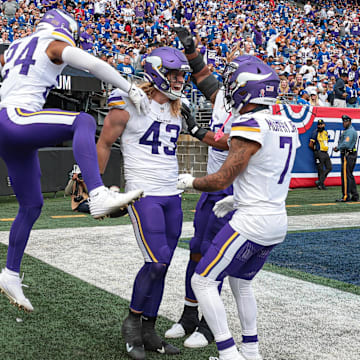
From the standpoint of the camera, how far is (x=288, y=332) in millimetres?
4281

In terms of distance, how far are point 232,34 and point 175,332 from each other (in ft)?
71.2

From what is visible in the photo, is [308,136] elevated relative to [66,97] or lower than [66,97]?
lower

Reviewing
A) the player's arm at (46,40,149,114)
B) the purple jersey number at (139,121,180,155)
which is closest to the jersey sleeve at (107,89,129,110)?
the player's arm at (46,40,149,114)

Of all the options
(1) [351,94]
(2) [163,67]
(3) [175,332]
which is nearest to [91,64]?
(2) [163,67]

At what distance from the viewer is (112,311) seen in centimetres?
478

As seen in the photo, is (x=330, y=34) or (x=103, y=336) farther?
(x=330, y=34)

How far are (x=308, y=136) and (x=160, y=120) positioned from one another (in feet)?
43.7

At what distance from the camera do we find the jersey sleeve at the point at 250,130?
3.28 m

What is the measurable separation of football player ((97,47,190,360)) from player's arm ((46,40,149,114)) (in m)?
0.15

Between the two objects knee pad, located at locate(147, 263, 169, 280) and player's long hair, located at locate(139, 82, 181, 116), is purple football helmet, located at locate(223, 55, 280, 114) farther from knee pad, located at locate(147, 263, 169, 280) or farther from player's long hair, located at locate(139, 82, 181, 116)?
knee pad, located at locate(147, 263, 169, 280)

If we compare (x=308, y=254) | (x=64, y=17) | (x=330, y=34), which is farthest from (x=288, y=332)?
(x=330, y=34)

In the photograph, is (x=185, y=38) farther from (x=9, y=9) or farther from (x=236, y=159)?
(x=9, y=9)

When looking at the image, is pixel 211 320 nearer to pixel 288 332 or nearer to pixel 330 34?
→ pixel 288 332

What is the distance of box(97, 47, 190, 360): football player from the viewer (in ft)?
12.8
